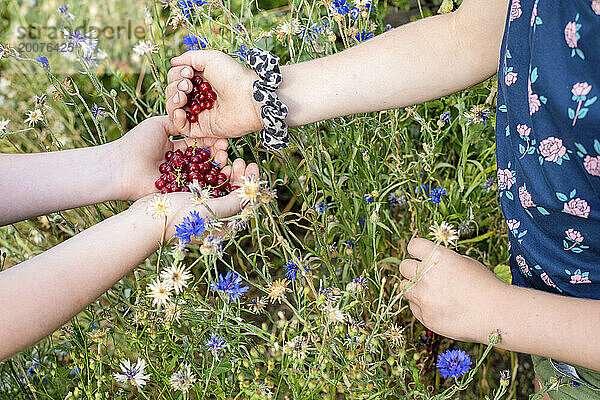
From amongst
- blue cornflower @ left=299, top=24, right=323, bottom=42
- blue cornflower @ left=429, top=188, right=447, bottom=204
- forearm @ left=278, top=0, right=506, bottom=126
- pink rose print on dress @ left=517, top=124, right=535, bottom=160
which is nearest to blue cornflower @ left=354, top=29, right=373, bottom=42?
blue cornflower @ left=299, top=24, right=323, bottom=42

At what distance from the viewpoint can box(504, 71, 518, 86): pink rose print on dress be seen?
0.68 m

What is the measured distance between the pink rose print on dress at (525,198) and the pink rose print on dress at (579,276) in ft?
0.29

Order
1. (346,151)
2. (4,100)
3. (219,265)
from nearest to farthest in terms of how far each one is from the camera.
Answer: (346,151) → (219,265) → (4,100)

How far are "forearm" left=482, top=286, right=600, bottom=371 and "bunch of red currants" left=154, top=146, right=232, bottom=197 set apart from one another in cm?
41

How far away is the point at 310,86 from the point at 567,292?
42 centimetres

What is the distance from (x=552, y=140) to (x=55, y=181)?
673 mm

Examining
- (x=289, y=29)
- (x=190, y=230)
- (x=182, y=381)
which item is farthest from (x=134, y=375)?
(x=289, y=29)

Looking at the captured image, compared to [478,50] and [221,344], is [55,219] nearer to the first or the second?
[221,344]

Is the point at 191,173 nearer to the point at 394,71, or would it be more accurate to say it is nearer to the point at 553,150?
the point at 394,71

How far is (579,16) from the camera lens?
0.56 m

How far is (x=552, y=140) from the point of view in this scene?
630 mm

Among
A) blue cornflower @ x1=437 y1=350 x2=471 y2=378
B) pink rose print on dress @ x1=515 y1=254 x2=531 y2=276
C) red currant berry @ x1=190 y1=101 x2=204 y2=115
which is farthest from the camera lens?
red currant berry @ x1=190 y1=101 x2=204 y2=115

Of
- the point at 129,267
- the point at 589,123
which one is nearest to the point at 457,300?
the point at 589,123

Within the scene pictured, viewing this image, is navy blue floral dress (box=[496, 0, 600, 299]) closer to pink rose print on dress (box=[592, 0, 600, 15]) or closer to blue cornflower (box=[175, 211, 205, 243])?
pink rose print on dress (box=[592, 0, 600, 15])
